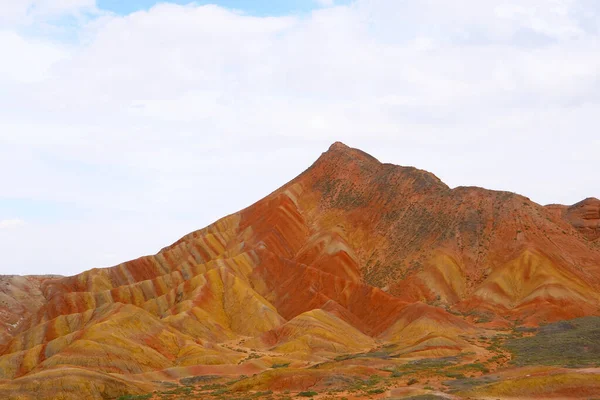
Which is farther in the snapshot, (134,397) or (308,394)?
(134,397)

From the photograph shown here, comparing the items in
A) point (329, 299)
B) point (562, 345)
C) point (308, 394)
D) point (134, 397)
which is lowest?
point (562, 345)

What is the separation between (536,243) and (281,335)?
5196 cm

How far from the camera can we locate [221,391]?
179 feet

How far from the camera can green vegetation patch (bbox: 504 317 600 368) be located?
58.8 m

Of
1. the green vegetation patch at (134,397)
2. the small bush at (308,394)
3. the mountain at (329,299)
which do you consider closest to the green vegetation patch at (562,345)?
the mountain at (329,299)

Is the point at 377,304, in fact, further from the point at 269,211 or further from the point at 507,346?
the point at 269,211

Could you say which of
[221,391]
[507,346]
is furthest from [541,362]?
[221,391]

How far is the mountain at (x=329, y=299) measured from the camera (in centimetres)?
5625

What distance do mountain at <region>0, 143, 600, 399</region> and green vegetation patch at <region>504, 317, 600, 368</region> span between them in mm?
2160

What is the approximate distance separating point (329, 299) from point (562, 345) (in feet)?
144

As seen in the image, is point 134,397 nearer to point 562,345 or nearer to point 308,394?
point 308,394

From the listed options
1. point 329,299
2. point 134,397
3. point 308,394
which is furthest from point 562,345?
point 134,397

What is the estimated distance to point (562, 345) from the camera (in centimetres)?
6781

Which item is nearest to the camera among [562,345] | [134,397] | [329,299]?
[134,397]
